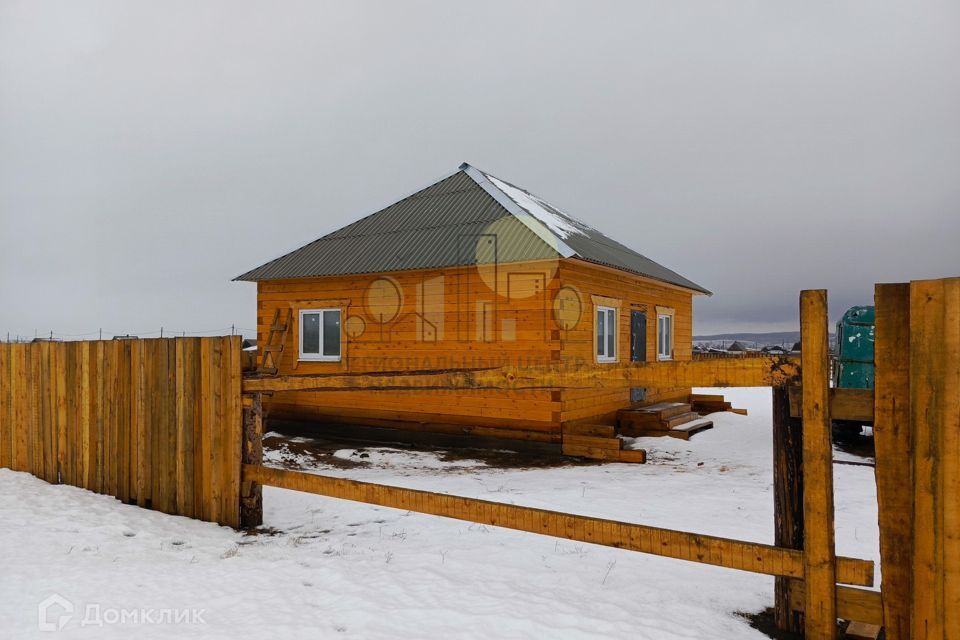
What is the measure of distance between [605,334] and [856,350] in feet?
16.9

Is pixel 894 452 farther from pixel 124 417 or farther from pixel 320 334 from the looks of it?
pixel 320 334

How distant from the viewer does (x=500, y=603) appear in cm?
384

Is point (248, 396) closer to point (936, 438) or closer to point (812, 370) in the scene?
point (812, 370)

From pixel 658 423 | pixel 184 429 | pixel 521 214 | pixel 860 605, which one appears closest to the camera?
pixel 860 605

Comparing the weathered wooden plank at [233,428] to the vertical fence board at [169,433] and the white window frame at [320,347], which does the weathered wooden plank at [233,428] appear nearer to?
the vertical fence board at [169,433]

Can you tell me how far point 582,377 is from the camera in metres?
3.82

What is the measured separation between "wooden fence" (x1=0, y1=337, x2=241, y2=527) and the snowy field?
26 cm

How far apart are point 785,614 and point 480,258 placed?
28.9ft

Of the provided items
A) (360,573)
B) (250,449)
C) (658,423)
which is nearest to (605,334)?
(658,423)

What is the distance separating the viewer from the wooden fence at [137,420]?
5.54 m

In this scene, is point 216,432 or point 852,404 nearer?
point 852,404

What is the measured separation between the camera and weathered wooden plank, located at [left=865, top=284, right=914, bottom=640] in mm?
2689

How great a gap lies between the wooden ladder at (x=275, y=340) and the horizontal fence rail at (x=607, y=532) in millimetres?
9307

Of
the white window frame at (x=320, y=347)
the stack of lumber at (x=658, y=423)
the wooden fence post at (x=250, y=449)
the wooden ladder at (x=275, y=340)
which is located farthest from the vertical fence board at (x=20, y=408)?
the stack of lumber at (x=658, y=423)
